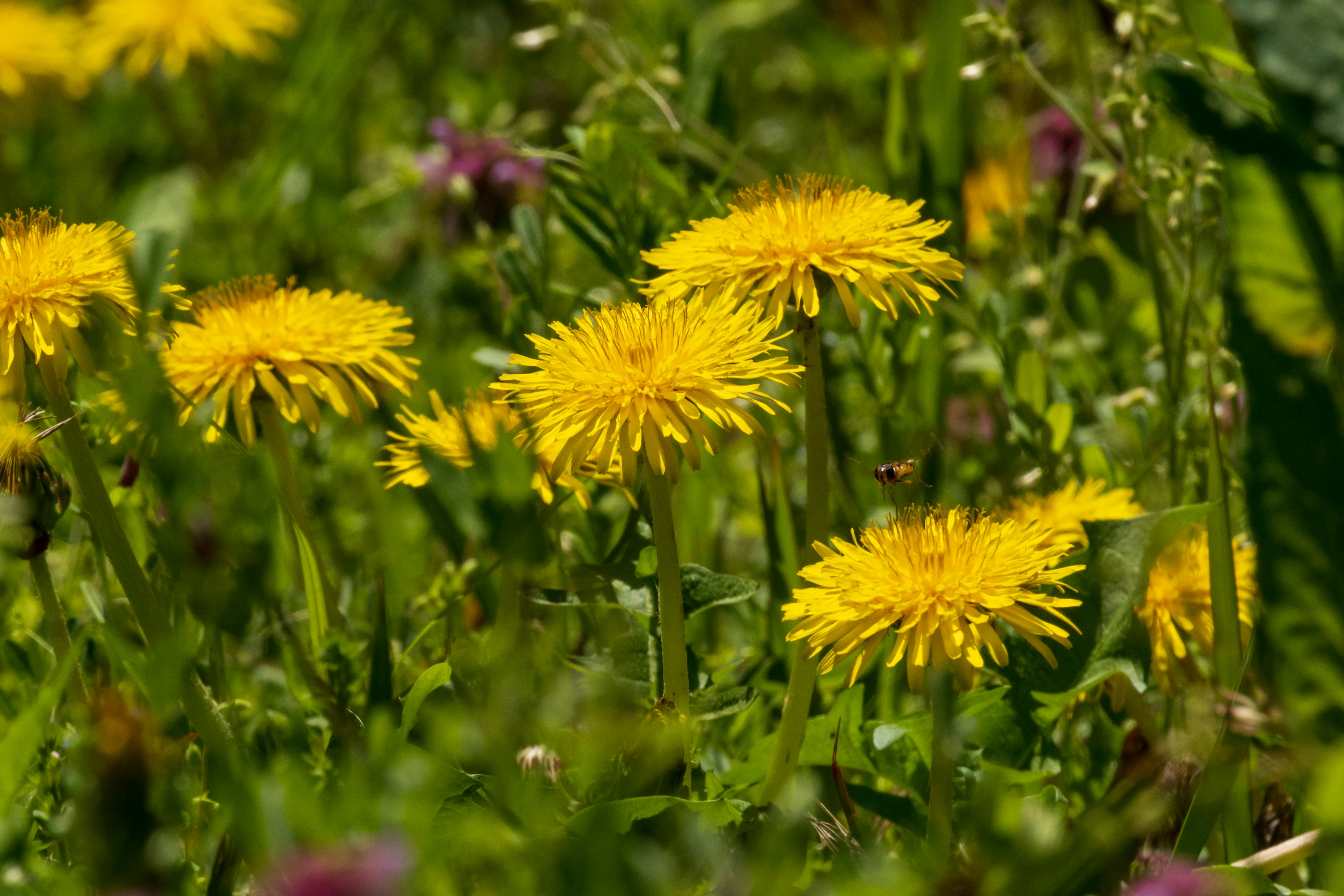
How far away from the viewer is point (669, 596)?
1.03m

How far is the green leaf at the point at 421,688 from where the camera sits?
96cm

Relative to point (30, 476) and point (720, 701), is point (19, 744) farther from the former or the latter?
point (720, 701)

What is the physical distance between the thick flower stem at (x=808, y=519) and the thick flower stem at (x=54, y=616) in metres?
0.57

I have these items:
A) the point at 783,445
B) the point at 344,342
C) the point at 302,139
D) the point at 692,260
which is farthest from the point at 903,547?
the point at 302,139

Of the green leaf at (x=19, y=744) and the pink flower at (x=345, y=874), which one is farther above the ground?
the pink flower at (x=345, y=874)

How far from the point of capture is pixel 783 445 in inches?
71.9

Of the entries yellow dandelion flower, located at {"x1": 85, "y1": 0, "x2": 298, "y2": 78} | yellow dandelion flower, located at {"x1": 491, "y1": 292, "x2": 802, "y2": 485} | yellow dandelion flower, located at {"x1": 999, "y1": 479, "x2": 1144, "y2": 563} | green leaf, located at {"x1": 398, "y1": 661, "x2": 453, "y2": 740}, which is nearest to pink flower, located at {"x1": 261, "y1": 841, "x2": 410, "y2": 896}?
green leaf, located at {"x1": 398, "y1": 661, "x2": 453, "y2": 740}

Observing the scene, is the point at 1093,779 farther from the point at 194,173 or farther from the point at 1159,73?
the point at 194,173

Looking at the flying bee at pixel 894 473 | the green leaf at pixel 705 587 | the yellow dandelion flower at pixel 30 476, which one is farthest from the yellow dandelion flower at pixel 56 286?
the flying bee at pixel 894 473

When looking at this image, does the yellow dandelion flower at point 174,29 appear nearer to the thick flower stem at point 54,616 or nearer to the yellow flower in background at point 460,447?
the yellow flower in background at point 460,447

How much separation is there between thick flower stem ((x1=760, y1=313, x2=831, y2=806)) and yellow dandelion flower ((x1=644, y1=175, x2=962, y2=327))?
0.13 feet

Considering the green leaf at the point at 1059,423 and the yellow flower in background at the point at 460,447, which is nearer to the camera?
the yellow flower in background at the point at 460,447

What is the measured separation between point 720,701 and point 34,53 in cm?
281

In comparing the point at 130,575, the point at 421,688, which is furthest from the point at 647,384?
the point at 130,575
